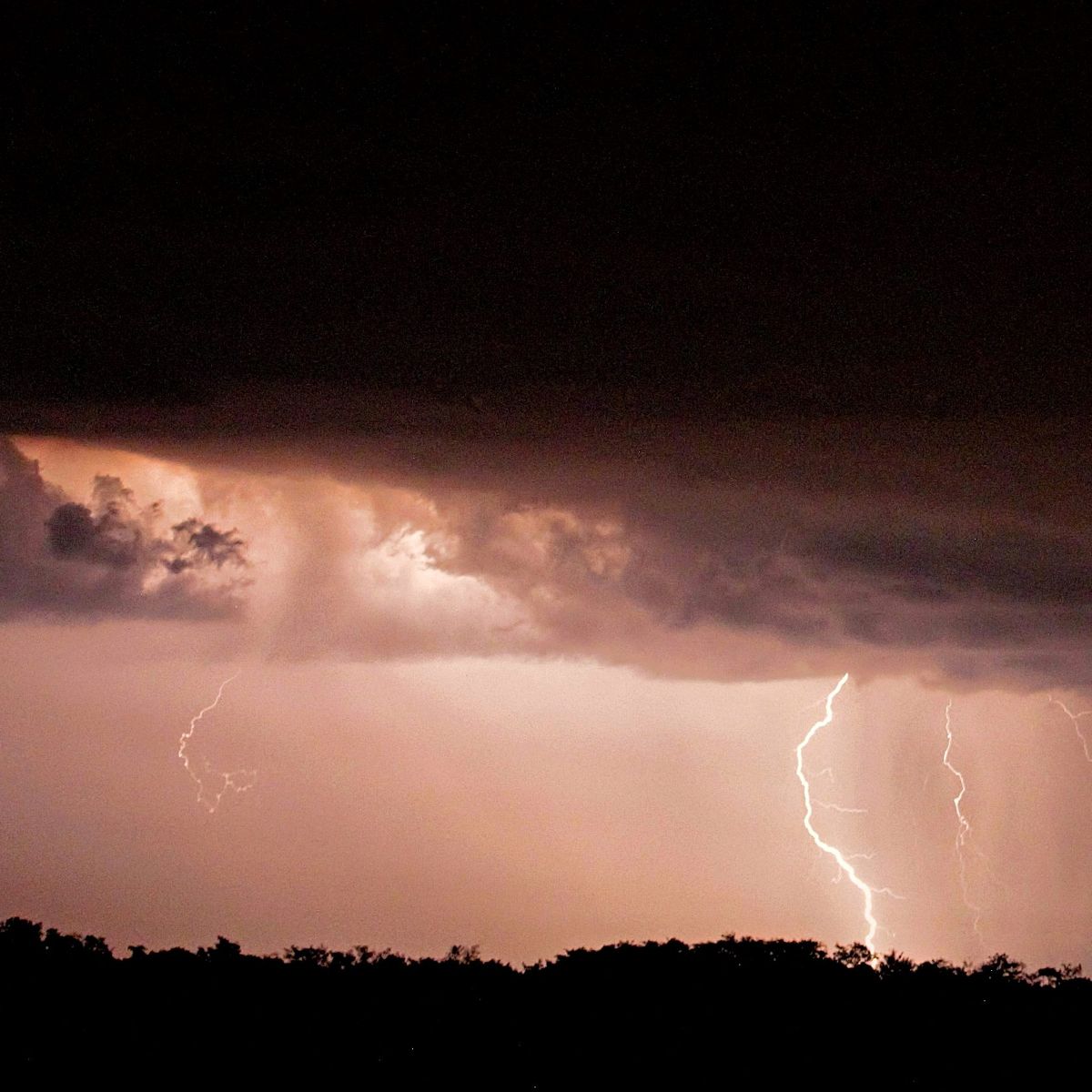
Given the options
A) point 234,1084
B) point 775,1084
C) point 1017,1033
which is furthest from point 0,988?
point 1017,1033

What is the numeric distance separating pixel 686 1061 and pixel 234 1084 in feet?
36.5

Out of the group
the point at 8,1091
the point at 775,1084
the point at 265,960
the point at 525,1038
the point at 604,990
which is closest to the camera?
the point at 8,1091

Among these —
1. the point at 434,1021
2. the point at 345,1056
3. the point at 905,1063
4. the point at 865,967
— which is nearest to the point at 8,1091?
the point at 345,1056

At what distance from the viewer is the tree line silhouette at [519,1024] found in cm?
4031

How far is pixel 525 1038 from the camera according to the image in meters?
44.1

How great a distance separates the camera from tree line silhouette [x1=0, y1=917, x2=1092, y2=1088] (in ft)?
132

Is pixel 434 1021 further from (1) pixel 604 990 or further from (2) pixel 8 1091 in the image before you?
(2) pixel 8 1091

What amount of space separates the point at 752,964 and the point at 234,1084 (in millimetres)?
23494

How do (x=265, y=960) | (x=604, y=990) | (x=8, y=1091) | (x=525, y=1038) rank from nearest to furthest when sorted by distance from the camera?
(x=8, y=1091) < (x=525, y=1038) < (x=604, y=990) < (x=265, y=960)

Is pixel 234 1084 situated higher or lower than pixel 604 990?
lower

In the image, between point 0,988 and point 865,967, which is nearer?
point 0,988

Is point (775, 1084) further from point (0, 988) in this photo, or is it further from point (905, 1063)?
point (0, 988)

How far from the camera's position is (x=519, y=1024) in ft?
149

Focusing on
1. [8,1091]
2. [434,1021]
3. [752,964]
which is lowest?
[8,1091]
